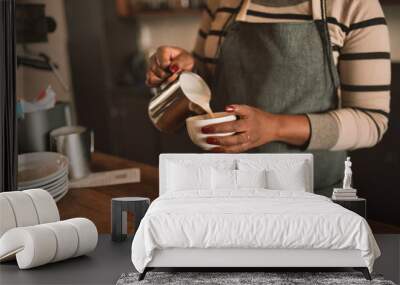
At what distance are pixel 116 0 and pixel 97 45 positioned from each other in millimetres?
333

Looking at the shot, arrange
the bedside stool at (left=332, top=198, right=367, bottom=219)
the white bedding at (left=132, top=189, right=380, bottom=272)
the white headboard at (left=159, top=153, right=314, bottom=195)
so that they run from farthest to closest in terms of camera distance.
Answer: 1. the white headboard at (left=159, top=153, right=314, bottom=195)
2. the bedside stool at (left=332, top=198, right=367, bottom=219)
3. the white bedding at (left=132, top=189, right=380, bottom=272)

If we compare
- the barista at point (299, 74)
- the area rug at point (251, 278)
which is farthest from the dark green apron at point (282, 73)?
the area rug at point (251, 278)

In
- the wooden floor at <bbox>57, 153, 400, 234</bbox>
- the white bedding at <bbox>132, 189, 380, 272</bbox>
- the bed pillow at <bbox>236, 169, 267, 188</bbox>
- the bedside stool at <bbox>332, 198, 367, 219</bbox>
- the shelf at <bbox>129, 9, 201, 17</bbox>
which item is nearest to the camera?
the white bedding at <bbox>132, 189, 380, 272</bbox>

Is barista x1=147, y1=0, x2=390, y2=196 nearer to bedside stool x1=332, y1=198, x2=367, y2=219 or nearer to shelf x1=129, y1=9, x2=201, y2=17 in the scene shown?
shelf x1=129, y1=9, x2=201, y2=17

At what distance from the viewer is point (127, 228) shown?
5602mm

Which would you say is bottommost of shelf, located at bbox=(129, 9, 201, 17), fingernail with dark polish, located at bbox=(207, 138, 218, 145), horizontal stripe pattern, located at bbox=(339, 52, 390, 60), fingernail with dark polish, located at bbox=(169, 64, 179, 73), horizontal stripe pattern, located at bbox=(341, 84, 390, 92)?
fingernail with dark polish, located at bbox=(207, 138, 218, 145)

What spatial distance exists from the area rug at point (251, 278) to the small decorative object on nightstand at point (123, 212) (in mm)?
876

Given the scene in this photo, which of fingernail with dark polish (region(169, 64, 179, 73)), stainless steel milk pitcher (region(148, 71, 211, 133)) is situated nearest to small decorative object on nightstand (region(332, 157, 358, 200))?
stainless steel milk pitcher (region(148, 71, 211, 133))

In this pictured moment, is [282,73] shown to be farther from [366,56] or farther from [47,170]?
[47,170]

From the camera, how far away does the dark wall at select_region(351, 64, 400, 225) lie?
549 centimetres

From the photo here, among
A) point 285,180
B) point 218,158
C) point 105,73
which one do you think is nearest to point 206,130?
point 218,158

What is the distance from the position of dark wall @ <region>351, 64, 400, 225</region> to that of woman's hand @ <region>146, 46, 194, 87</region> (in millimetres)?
1289

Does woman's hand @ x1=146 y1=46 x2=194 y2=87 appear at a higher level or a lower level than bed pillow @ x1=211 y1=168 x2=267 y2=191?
higher

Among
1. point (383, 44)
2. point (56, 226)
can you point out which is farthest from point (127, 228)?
point (383, 44)
